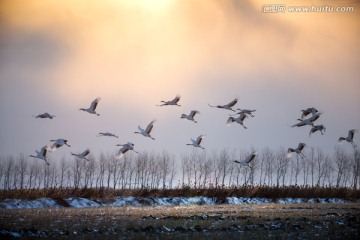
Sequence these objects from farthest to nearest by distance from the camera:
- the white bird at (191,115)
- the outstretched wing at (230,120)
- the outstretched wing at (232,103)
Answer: the outstretched wing at (230,120), the white bird at (191,115), the outstretched wing at (232,103)

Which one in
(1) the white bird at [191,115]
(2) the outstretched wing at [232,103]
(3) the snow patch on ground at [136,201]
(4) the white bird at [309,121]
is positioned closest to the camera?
(4) the white bird at [309,121]

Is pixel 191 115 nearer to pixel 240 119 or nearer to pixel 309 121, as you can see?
pixel 240 119

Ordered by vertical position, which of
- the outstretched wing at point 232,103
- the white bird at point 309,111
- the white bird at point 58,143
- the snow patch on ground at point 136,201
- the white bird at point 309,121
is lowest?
the snow patch on ground at point 136,201

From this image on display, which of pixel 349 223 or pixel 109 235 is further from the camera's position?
pixel 349 223

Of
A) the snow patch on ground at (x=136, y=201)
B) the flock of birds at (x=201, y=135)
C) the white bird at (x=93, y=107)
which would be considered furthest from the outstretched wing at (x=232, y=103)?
the snow patch on ground at (x=136, y=201)

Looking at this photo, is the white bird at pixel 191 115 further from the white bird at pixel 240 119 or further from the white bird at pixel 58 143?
the white bird at pixel 58 143

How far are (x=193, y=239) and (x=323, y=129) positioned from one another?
1388cm

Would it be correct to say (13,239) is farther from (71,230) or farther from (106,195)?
(106,195)

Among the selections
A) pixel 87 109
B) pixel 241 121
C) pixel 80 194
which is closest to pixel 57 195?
pixel 80 194

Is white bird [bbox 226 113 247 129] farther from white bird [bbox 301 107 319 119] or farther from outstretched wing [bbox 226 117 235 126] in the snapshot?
white bird [bbox 301 107 319 119]

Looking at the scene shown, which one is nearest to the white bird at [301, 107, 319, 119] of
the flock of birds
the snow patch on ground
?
the flock of birds

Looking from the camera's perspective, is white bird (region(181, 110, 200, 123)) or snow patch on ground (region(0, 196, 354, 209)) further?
snow patch on ground (region(0, 196, 354, 209))

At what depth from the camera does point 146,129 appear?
82.7 feet

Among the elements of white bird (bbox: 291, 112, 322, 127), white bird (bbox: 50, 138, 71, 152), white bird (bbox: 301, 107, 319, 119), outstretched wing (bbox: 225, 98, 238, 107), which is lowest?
white bird (bbox: 50, 138, 71, 152)
